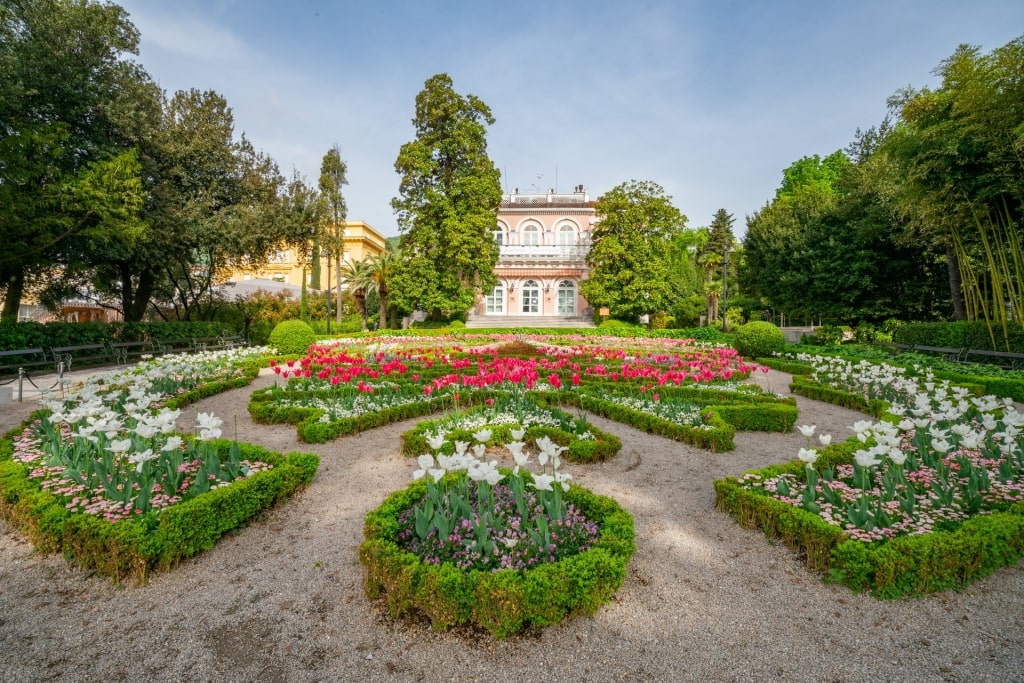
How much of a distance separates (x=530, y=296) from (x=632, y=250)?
928cm

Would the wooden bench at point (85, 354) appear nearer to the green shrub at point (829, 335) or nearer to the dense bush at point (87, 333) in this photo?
the dense bush at point (87, 333)

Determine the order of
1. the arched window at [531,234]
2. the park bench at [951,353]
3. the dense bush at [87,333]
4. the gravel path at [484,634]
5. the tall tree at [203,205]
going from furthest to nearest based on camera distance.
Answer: the arched window at [531,234]
the tall tree at [203,205]
the park bench at [951,353]
the dense bush at [87,333]
the gravel path at [484,634]

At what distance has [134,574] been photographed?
120 inches

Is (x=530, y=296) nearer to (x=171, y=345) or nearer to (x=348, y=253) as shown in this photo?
(x=348, y=253)

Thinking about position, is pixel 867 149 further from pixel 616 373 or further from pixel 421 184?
pixel 616 373

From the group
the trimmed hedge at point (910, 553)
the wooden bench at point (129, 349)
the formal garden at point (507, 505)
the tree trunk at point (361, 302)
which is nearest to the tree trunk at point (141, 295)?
the wooden bench at point (129, 349)

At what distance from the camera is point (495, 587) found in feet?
8.05

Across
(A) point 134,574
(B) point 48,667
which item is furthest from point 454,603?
(A) point 134,574

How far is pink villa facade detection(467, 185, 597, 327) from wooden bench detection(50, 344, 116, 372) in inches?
795

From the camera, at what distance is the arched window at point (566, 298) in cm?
3416

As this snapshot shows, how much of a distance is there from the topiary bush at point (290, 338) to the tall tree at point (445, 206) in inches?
343

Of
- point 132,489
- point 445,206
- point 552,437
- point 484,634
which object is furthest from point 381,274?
point 484,634

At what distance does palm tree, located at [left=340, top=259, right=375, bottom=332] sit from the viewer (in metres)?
31.2

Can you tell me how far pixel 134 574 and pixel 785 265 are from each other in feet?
95.6
